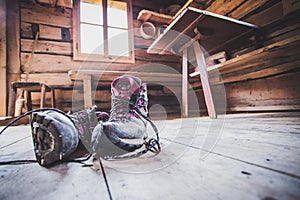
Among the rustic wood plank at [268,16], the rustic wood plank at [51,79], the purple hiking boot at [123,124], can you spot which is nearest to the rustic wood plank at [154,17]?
the rustic wood plank at [268,16]

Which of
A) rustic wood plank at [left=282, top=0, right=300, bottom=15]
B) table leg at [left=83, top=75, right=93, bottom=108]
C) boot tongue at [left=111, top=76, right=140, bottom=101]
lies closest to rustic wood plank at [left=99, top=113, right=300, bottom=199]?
boot tongue at [left=111, top=76, right=140, bottom=101]

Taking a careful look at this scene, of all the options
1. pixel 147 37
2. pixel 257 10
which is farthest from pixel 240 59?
pixel 147 37

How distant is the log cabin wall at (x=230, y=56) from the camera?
1.28m

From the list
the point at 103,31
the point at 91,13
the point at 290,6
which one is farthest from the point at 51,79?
the point at 290,6

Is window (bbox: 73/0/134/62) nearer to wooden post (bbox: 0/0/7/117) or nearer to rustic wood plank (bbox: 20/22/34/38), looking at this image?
rustic wood plank (bbox: 20/22/34/38)

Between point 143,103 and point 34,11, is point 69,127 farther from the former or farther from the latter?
point 34,11

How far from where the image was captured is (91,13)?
7.55ft

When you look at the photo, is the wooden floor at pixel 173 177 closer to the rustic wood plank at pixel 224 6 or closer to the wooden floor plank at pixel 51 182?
the wooden floor plank at pixel 51 182

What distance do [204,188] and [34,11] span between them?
2.61m

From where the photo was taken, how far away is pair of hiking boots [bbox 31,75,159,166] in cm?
38

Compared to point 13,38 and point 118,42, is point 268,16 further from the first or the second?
point 13,38

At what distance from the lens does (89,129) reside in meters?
0.55

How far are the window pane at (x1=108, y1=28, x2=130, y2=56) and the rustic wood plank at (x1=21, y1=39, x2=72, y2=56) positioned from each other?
0.54 m

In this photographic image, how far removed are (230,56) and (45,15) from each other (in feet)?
7.43
